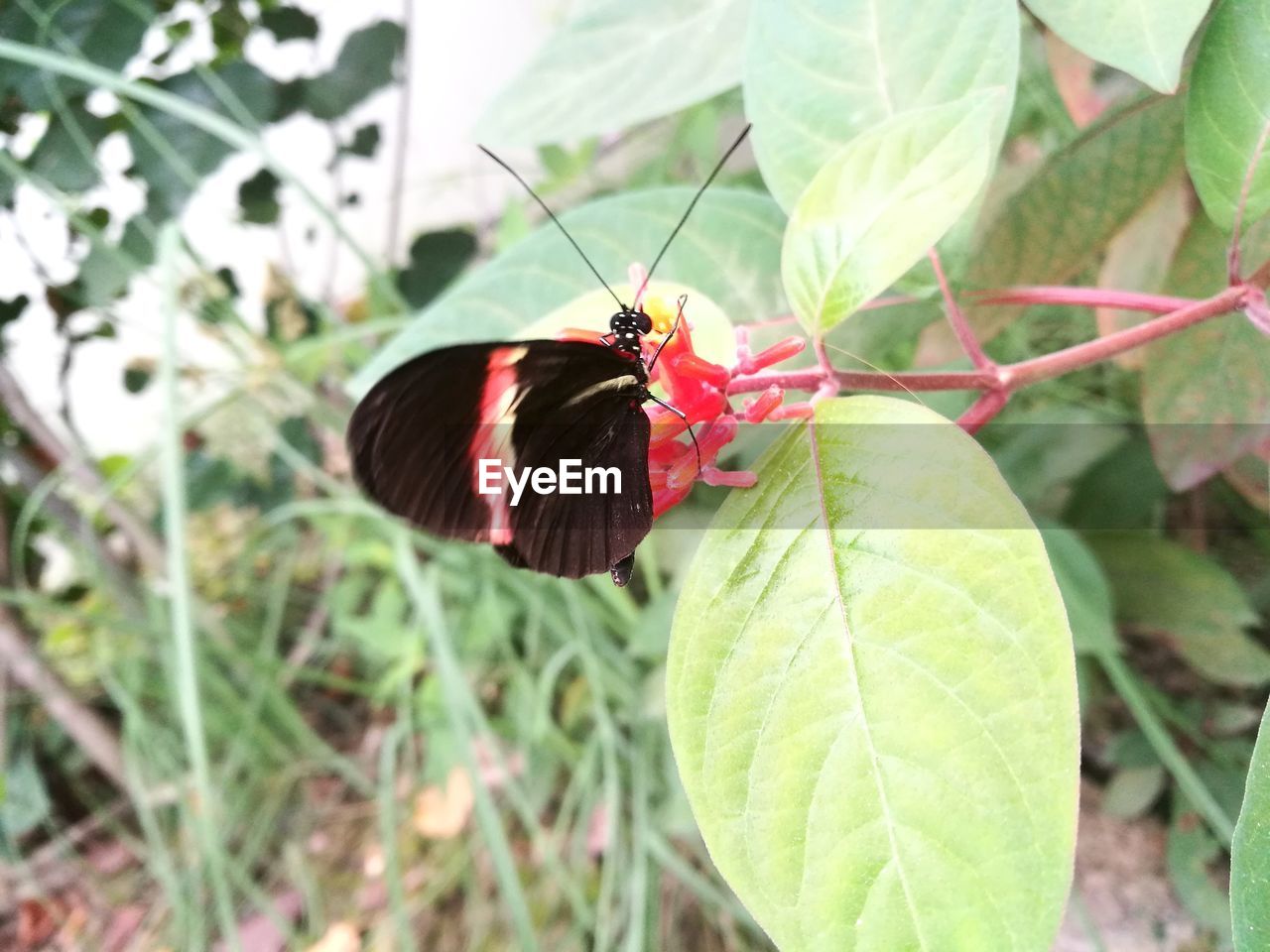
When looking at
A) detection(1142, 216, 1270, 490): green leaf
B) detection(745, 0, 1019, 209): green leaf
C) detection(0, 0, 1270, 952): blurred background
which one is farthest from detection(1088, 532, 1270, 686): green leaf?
detection(745, 0, 1019, 209): green leaf

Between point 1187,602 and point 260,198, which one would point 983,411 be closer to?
point 1187,602

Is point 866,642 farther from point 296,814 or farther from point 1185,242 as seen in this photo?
point 296,814

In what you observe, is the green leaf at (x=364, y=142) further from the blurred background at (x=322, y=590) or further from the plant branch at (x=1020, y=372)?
the plant branch at (x=1020, y=372)

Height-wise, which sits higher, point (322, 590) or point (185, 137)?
point (185, 137)

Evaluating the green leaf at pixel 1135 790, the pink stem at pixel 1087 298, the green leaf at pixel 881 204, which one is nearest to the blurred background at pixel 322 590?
the green leaf at pixel 1135 790

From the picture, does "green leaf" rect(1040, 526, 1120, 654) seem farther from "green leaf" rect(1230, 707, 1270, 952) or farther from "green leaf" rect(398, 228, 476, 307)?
"green leaf" rect(398, 228, 476, 307)

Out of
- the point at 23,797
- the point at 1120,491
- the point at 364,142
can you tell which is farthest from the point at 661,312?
the point at 23,797
